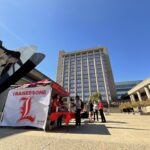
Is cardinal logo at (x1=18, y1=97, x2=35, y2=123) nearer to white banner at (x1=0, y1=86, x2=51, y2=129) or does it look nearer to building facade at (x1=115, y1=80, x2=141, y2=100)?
white banner at (x1=0, y1=86, x2=51, y2=129)

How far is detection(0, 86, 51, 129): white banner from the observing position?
541cm

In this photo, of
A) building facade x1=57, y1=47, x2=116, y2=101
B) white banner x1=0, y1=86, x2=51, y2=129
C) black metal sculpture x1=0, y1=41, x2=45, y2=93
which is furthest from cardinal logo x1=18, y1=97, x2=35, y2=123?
building facade x1=57, y1=47, x2=116, y2=101

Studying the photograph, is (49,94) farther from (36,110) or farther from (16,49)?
(16,49)

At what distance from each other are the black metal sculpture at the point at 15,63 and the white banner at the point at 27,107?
4.89 metres

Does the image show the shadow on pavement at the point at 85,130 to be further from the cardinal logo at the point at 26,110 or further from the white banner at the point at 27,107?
the cardinal logo at the point at 26,110

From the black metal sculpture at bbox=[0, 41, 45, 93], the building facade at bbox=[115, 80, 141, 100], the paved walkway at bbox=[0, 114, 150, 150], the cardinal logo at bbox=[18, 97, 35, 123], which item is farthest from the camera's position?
the building facade at bbox=[115, 80, 141, 100]

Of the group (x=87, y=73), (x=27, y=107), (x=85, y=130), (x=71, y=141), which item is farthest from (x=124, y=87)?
(x=71, y=141)

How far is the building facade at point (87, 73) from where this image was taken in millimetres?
86312

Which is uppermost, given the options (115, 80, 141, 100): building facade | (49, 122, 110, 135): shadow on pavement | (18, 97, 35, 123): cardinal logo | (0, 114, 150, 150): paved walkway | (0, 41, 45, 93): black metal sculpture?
(115, 80, 141, 100): building facade

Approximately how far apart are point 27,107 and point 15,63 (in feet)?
21.7

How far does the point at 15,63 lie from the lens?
1112 cm

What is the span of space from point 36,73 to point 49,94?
27.5 m

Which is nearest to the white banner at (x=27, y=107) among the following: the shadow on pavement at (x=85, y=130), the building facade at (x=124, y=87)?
the shadow on pavement at (x=85, y=130)

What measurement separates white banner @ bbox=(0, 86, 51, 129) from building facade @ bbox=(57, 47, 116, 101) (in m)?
78.4
